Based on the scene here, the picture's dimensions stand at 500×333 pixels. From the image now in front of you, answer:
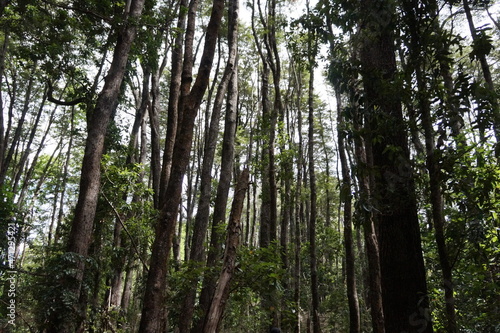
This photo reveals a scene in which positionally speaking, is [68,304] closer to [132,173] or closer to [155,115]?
[132,173]

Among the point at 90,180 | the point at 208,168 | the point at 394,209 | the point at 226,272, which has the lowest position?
the point at 226,272

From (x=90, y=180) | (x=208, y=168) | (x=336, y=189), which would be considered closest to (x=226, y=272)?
(x=336, y=189)

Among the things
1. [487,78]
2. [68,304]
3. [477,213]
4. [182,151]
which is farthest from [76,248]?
[487,78]

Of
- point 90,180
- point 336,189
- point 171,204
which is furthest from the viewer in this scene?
point 90,180

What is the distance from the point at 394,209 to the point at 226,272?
6.59 feet

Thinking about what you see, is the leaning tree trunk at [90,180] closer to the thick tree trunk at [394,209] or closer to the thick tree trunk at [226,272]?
the thick tree trunk at [226,272]

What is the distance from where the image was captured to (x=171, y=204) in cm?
428

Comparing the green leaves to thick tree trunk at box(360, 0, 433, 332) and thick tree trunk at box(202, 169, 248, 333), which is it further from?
thick tree trunk at box(202, 169, 248, 333)

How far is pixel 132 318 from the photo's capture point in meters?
14.3

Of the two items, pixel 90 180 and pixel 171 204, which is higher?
pixel 90 180

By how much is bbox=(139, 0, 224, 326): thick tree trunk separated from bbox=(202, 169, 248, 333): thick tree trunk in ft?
3.19

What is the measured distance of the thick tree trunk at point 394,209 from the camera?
3.58m

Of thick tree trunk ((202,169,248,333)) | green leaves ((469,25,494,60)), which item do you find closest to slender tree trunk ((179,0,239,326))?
thick tree trunk ((202,169,248,333))

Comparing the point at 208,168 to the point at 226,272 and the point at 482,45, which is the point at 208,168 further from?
the point at 482,45
